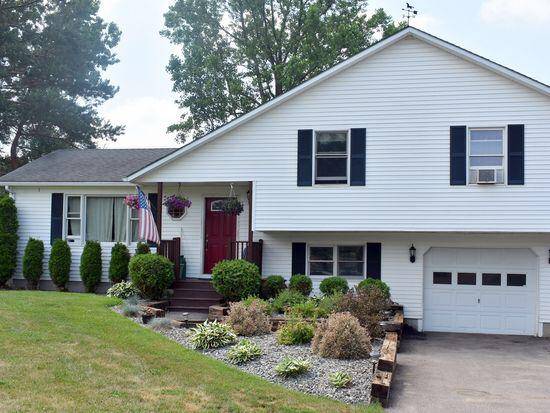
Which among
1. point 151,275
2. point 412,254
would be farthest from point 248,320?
point 412,254

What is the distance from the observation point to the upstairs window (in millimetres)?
15627

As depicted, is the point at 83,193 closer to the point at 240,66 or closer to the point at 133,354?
the point at 133,354

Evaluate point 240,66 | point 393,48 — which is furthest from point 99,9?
point 393,48

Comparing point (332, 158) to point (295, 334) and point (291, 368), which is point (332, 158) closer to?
point (295, 334)

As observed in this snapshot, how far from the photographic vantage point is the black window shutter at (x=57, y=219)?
732 inches

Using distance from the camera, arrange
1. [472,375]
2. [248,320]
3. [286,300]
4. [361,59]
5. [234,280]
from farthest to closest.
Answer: [361,59] → [234,280] → [286,300] → [248,320] → [472,375]

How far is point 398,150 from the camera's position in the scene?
1522 centimetres

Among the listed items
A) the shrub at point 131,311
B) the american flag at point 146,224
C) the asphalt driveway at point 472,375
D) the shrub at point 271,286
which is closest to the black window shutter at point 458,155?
the asphalt driveway at point 472,375

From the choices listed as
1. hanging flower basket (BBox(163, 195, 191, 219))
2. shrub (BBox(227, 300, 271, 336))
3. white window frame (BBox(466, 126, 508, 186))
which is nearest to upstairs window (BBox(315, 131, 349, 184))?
white window frame (BBox(466, 126, 508, 186))

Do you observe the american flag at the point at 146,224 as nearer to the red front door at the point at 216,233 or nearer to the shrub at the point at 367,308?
the red front door at the point at 216,233

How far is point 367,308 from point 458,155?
17.8 ft

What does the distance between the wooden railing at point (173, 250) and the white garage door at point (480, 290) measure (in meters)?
6.69

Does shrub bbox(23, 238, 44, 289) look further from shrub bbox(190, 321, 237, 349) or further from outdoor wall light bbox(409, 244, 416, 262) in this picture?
outdoor wall light bbox(409, 244, 416, 262)

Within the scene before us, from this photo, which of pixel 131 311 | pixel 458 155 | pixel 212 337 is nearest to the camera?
pixel 212 337
